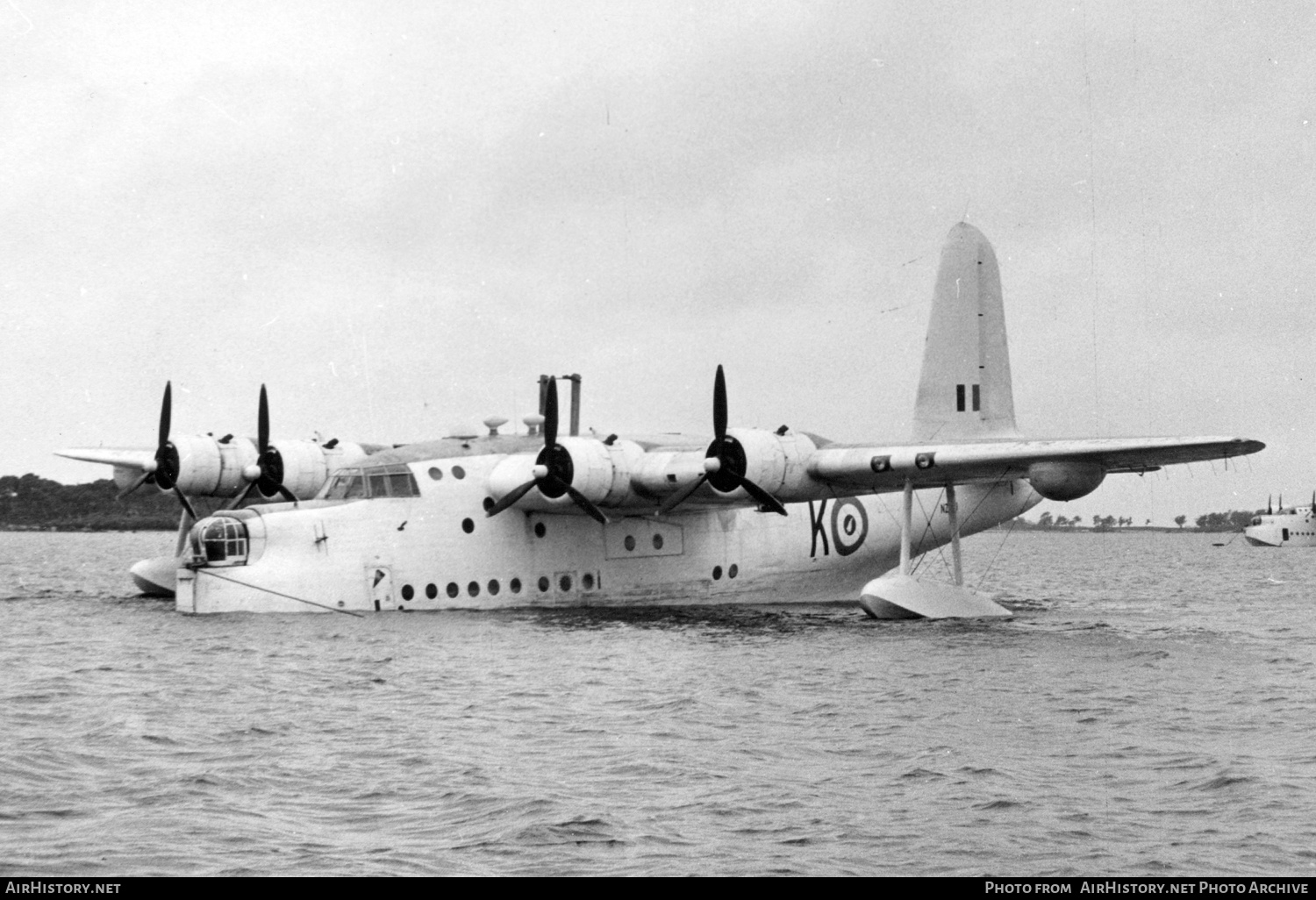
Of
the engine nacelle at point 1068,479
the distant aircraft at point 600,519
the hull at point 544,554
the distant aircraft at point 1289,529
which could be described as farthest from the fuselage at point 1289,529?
the engine nacelle at point 1068,479

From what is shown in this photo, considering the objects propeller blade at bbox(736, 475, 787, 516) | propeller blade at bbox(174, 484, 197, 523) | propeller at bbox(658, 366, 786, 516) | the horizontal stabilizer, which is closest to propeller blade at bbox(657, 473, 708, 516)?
propeller at bbox(658, 366, 786, 516)

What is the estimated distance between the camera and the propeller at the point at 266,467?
92.4 feet

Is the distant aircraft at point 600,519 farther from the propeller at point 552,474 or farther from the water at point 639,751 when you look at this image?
the water at point 639,751

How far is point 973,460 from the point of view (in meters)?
24.8

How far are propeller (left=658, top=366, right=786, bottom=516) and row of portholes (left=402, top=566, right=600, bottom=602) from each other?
313 cm

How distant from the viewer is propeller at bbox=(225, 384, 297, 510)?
28.2 meters

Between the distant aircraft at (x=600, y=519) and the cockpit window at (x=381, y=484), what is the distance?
0.03m

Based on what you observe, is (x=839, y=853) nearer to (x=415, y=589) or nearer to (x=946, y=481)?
(x=415, y=589)

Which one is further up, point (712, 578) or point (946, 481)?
point (946, 481)

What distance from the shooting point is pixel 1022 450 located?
24.5m

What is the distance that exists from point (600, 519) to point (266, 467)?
25.5 ft

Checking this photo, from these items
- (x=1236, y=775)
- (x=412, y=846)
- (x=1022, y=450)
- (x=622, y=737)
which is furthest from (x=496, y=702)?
(x=1022, y=450)

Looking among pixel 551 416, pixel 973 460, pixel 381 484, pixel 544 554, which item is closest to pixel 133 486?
pixel 381 484
